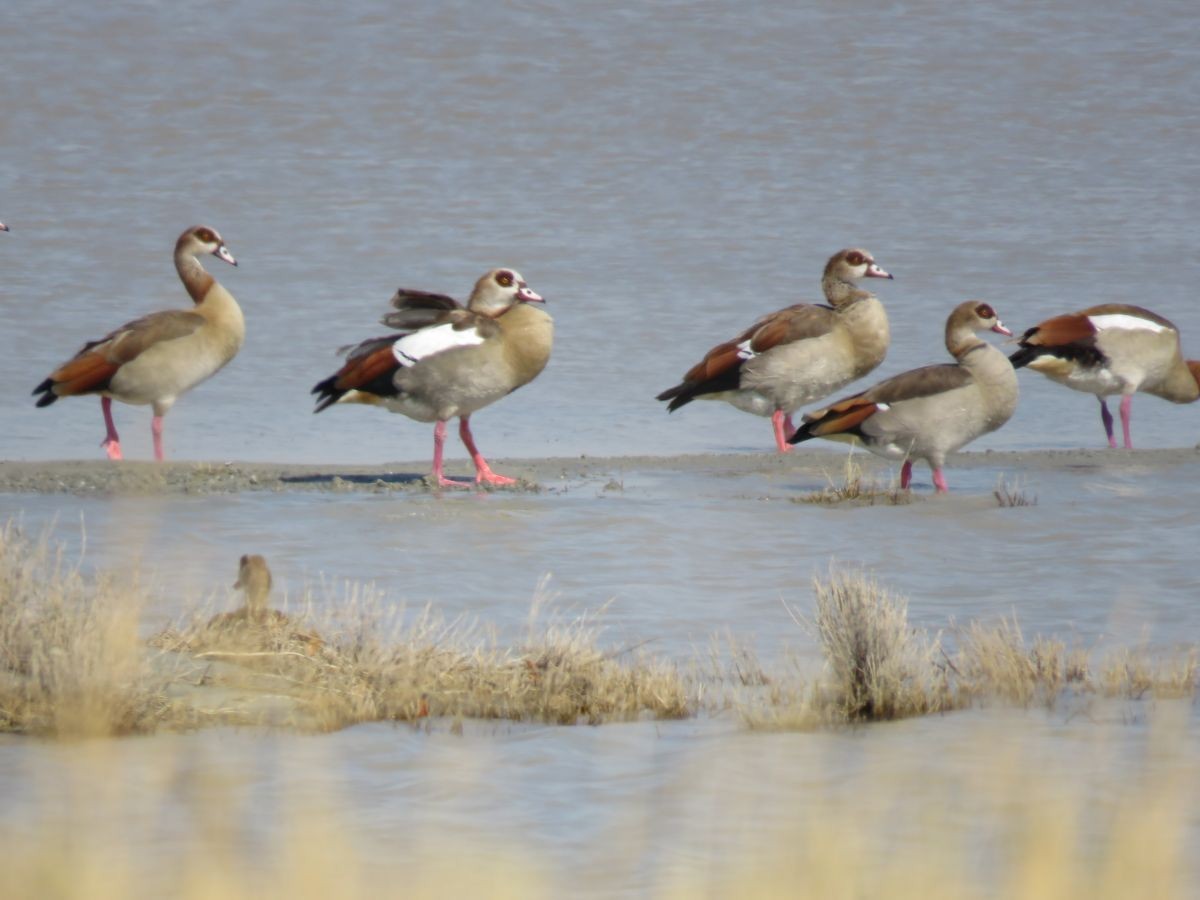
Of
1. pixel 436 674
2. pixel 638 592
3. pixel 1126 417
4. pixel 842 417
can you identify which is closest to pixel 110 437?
pixel 842 417

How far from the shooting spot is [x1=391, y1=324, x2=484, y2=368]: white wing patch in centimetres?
1403

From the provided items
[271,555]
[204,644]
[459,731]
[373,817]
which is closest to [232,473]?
[271,555]

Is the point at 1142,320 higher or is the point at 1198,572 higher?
the point at 1142,320

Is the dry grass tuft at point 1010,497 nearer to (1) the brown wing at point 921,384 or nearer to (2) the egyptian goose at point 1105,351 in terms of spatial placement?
(1) the brown wing at point 921,384

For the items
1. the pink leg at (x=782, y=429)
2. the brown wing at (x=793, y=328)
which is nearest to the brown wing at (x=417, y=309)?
the brown wing at (x=793, y=328)

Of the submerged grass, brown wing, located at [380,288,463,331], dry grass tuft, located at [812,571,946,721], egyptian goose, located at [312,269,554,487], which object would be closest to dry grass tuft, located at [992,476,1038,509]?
egyptian goose, located at [312,269,554,487]

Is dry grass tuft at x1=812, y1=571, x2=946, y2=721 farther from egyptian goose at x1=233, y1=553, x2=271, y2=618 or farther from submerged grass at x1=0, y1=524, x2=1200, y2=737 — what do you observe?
egyptian goose at x1=233, y1=553, x2=271, y2=618

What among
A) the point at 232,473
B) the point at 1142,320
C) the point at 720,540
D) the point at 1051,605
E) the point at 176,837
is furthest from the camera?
the point at 1142,320

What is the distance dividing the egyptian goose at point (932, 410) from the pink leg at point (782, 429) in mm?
2688

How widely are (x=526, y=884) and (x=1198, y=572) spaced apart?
20.6 ft

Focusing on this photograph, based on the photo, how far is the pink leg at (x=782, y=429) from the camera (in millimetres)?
16531

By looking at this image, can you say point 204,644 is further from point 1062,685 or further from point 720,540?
point 720,540

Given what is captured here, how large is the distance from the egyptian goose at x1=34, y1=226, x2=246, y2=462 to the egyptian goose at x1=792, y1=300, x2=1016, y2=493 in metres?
4.77

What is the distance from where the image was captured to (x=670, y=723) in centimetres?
759
